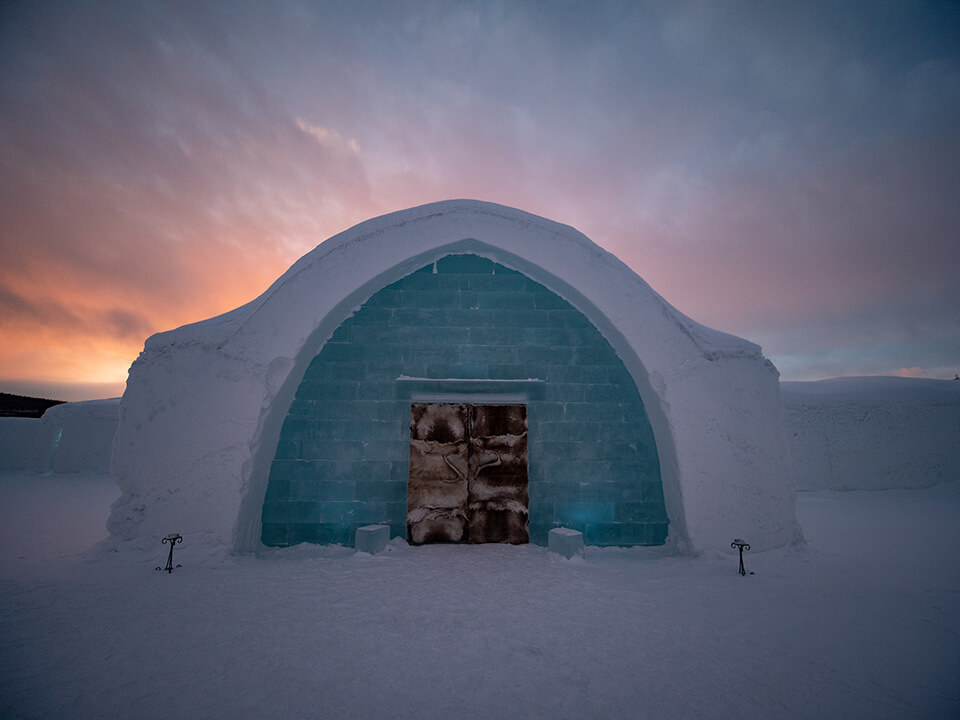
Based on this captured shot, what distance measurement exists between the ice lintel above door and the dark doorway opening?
102 mm

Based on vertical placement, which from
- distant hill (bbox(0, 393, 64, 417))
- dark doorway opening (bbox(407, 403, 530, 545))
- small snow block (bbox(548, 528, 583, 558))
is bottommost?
small snow block (bbox(548, 528, 583, 558))

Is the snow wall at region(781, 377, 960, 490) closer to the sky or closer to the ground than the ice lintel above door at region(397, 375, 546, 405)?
closer to the ground

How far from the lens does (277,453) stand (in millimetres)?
5406

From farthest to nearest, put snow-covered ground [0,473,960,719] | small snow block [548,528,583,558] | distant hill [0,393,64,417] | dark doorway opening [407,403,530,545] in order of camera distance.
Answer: distant hill [0,393,64,417] → dark doorway opening [407,403,530,545] → small snow block [548,528,583,558] → snow-covered ground [0,473,960,719]

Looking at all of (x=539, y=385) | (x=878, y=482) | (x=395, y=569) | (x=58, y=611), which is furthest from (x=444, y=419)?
(x=878, y=482)

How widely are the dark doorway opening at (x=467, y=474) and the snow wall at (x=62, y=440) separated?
45.8 feet

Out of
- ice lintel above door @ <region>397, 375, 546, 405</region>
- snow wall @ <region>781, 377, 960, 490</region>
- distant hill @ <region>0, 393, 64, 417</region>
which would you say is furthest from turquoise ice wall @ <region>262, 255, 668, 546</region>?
distant hill @ <region>0, 393, 64, 417</region>

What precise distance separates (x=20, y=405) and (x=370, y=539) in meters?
23.1

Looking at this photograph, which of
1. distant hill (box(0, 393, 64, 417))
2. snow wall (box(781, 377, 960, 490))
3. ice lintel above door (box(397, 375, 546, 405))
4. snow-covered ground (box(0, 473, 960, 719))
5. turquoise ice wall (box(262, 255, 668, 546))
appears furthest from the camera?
distant hill (box(0, 393, 64, 417))

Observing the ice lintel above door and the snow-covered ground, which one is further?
the ice lintel above door

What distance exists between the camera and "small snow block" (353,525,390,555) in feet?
16.1

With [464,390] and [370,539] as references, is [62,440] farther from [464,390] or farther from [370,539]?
[464,390]

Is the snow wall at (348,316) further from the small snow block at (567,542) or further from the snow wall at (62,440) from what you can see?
the snow wall at (62,440)

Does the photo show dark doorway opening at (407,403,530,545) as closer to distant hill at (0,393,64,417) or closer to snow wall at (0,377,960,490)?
snow wall at (0,377,960,490)
